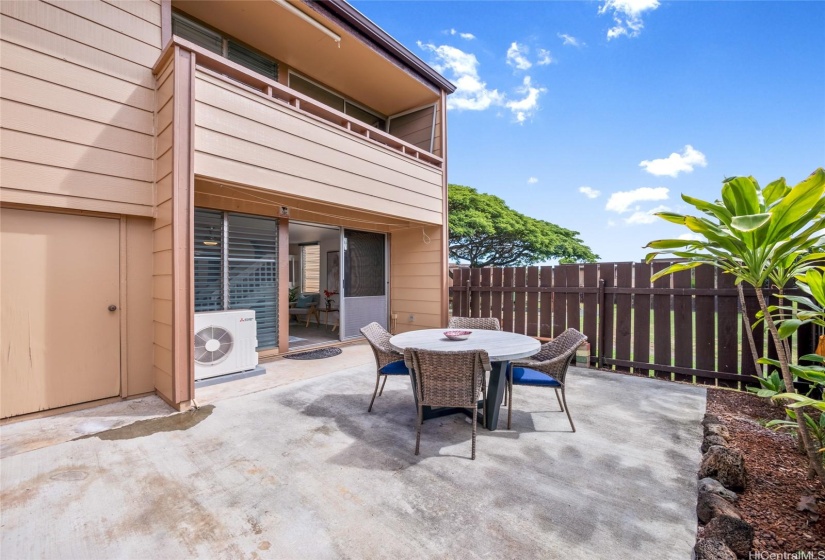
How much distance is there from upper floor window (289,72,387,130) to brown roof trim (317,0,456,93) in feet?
4.44

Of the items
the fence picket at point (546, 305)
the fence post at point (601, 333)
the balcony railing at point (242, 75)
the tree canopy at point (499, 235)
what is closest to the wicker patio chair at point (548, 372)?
the fence post at point (601, 333)

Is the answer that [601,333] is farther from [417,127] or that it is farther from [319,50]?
[319,50]

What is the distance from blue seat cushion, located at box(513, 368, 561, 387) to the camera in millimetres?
2791

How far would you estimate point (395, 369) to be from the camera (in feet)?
10.4

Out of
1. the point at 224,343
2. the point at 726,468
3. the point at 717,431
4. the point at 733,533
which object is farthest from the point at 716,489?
the point at 224,343

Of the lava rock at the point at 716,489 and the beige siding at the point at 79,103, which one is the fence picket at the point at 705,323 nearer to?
the lava rock at the point at 716,489

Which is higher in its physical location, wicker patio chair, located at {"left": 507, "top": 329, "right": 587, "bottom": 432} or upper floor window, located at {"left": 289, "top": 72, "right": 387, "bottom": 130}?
upper floor window, located at {"left": 289, "top": 72, "right": 387, "bottom": 130}

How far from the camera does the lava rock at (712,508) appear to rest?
5.46 ft

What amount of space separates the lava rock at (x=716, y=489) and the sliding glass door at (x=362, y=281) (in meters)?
5.34

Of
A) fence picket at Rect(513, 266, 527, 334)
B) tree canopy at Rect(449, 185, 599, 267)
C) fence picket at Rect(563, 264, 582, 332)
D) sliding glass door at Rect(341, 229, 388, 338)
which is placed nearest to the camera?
fence picket at Rect(563, 264, 582, 332)

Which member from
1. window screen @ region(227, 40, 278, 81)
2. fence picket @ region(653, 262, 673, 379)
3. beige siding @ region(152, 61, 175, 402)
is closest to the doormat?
beige siding @ region(152, 61, 175, 402)

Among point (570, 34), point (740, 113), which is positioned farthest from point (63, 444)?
point (740, 113)

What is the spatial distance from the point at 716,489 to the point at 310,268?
10.7 metres

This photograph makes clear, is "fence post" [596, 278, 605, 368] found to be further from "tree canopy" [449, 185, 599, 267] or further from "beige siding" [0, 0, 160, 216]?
"tree canopy" [449, 185, 599, 267]
